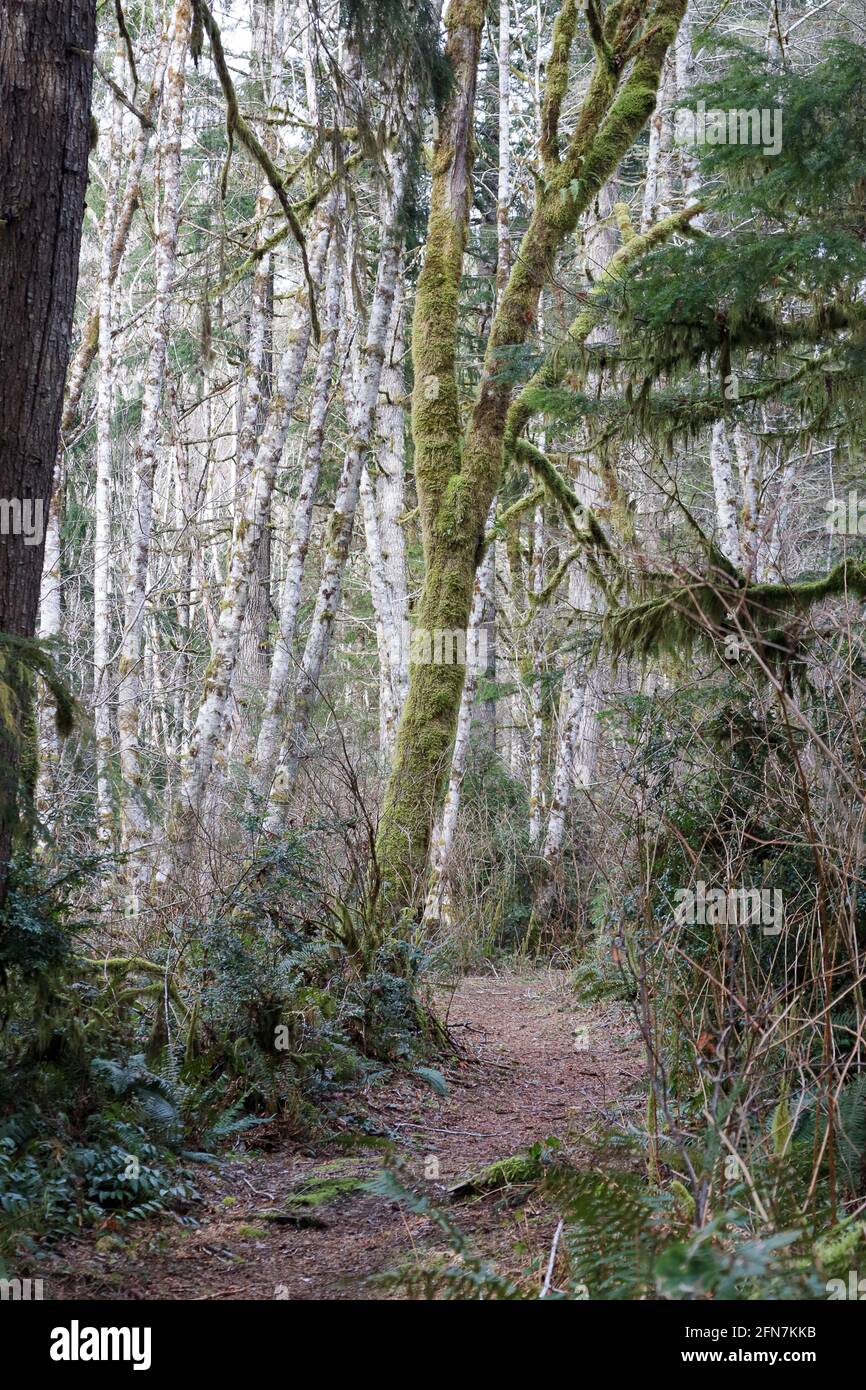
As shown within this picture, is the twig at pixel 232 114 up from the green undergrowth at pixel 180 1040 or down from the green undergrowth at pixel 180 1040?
up

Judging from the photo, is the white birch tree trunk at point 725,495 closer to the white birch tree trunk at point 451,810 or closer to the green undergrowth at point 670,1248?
the white birch tree trunk at point 451,810

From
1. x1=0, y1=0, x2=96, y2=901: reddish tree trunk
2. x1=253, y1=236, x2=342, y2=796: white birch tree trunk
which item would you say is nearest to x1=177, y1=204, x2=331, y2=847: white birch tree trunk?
x1=253, y1=236, x2=342, y2=796: white birch tree trunk

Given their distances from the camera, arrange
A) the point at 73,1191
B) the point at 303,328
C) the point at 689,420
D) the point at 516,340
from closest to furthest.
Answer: the point at 73,1191
the point at 689,420
the point at 516,340
the point at 303,328

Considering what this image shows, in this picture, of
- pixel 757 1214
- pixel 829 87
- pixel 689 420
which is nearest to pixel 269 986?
pixel 757 1214

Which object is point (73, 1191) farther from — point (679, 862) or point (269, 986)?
point (679, 862)

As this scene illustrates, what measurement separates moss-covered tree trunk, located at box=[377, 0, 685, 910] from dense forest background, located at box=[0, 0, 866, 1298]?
31 mm

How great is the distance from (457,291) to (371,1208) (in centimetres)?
729

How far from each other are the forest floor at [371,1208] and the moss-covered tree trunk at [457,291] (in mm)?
2390

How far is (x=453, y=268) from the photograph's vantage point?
938 cm

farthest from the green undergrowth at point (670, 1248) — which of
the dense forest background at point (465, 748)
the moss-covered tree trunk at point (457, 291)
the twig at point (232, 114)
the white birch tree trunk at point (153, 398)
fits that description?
Result: the white birch tree trunk at point (153, 398)

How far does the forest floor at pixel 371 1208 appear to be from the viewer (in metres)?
3.91

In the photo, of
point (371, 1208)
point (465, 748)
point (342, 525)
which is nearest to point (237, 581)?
point (342, 525)

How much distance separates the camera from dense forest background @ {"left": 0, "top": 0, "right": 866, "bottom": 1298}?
372 cm
